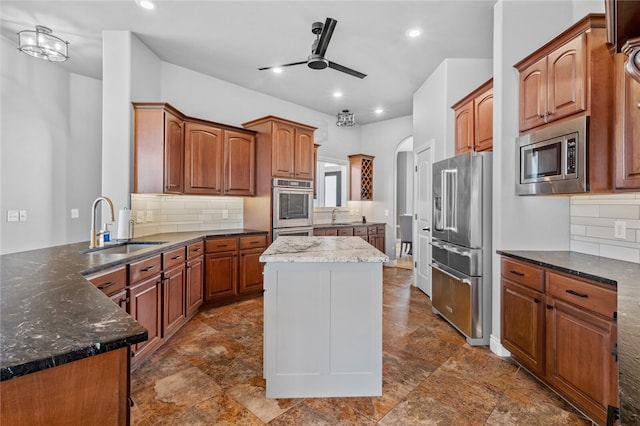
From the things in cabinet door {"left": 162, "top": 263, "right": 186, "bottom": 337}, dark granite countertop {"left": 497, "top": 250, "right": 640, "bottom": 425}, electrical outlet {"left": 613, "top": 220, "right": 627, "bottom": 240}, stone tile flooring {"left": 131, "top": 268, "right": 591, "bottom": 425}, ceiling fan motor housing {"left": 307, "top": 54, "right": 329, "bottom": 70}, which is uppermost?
ceiling fan motor housing {"left": 307, "top": 54, "right": 329, "bottom": 70}

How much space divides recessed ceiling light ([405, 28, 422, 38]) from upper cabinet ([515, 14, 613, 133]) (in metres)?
1.18

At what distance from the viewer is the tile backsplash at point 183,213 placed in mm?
3373

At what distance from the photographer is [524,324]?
87.1 inches

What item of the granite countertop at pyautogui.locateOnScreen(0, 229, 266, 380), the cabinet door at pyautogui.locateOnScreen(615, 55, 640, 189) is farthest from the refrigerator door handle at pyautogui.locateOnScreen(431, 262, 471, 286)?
the granite countertop at pyautogui.locateOnScreen(0, 229, 266, 380)

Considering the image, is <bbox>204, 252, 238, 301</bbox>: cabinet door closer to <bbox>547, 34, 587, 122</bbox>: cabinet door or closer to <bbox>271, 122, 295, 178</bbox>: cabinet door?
<bbox>271, 122, 295, 178</bbox>: cabinet door

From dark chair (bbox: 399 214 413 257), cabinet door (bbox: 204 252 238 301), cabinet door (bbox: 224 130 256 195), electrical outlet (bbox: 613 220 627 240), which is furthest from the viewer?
dark chair (bbox: 399 214 413 257)

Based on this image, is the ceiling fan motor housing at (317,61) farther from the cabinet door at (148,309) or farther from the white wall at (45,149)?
the white wall at (45,149)

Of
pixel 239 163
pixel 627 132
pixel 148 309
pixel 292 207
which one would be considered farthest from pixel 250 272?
pixel 627 132

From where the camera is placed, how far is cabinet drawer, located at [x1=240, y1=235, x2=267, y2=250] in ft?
13.0

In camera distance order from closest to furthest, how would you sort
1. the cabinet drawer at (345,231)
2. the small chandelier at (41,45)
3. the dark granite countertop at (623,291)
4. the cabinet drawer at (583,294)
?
1. the dark granite countertop at (623,291)
2. the cabinet drawer at (583,294)
3. the small chandelier at (41,45)
4. the cabinet drawer at (345,231)

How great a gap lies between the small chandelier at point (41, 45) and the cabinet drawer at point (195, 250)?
2.18 meters

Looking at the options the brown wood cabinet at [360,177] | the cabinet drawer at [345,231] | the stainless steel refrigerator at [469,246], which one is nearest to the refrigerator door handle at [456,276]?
the stainless steel refrigerator at [469,246]

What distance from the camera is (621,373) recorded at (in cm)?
64

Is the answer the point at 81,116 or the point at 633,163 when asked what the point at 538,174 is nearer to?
the point at 633,163
